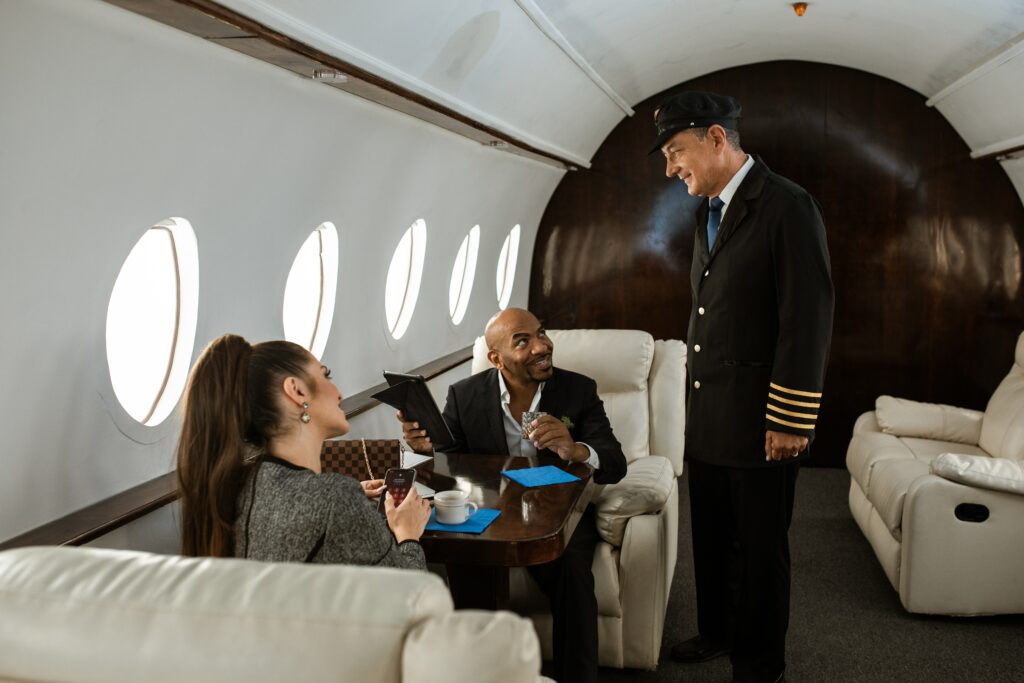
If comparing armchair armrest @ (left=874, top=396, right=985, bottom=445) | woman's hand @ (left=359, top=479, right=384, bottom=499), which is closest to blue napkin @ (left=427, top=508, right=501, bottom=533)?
woman's hand @ (left=359, top=479, right=384, bottom=499)

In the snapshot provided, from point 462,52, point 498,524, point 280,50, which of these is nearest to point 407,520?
point 498,524

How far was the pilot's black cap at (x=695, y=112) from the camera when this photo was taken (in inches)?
143

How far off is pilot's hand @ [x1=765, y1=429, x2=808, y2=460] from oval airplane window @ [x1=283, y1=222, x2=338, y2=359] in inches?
90.1

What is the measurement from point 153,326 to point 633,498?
6.28 ft

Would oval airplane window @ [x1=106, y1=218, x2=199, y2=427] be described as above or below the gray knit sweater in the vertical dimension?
above

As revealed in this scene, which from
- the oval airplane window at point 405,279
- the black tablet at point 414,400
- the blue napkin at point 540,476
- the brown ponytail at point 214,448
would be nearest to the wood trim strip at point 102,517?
the brown ponytail at point 214,448

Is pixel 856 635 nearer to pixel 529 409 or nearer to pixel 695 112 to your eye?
pixel 529 409

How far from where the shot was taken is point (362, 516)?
7.55 ft

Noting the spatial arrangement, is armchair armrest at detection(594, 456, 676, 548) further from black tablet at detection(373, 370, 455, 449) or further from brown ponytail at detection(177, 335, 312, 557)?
brown ponytail at detection(177, 335, 312, 557)

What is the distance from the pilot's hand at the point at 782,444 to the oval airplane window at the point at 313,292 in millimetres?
2288

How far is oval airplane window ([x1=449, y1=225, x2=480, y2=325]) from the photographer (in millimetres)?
7305

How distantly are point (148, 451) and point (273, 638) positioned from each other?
6.82 feet

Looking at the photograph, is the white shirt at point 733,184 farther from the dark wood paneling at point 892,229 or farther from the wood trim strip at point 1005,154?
the dark wood paneling at point 892,229

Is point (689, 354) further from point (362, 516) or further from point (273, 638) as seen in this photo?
point (273, 638)
